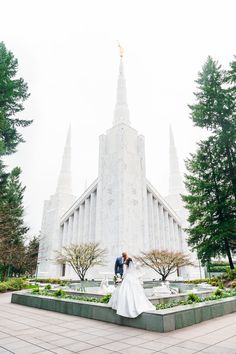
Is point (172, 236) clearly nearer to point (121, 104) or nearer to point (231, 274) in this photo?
point (231, 274)

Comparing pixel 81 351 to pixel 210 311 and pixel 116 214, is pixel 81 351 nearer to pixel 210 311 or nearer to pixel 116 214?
pixel 210 311

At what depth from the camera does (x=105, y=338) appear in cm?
477

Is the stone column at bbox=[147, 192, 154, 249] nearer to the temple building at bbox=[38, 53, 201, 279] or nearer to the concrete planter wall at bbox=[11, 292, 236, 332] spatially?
the temple building at bbox=[38, 53, 201, 279]

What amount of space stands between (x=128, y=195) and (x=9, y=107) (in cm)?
1411

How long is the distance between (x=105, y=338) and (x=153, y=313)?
1.21 m

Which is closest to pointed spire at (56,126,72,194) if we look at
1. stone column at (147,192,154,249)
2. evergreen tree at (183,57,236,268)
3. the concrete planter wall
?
stone column at (147,192,154,249)

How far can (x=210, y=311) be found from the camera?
6543mm

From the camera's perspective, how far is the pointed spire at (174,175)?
115ft

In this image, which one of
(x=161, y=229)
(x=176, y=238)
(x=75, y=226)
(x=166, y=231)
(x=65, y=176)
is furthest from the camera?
(x=65, y=176)

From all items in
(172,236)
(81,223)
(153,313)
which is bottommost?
(153,313)

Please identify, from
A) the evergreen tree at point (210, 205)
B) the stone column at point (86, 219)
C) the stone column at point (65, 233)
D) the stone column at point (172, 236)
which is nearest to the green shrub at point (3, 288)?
the stone column at point (86, 219)

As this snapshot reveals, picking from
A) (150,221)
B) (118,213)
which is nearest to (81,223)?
(118,213)

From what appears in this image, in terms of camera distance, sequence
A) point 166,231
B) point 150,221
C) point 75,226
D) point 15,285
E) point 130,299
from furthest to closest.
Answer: point 75,226 < point 166,231 < point 150,221 < point 15,285 < point 130,299

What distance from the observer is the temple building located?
79.5ft
